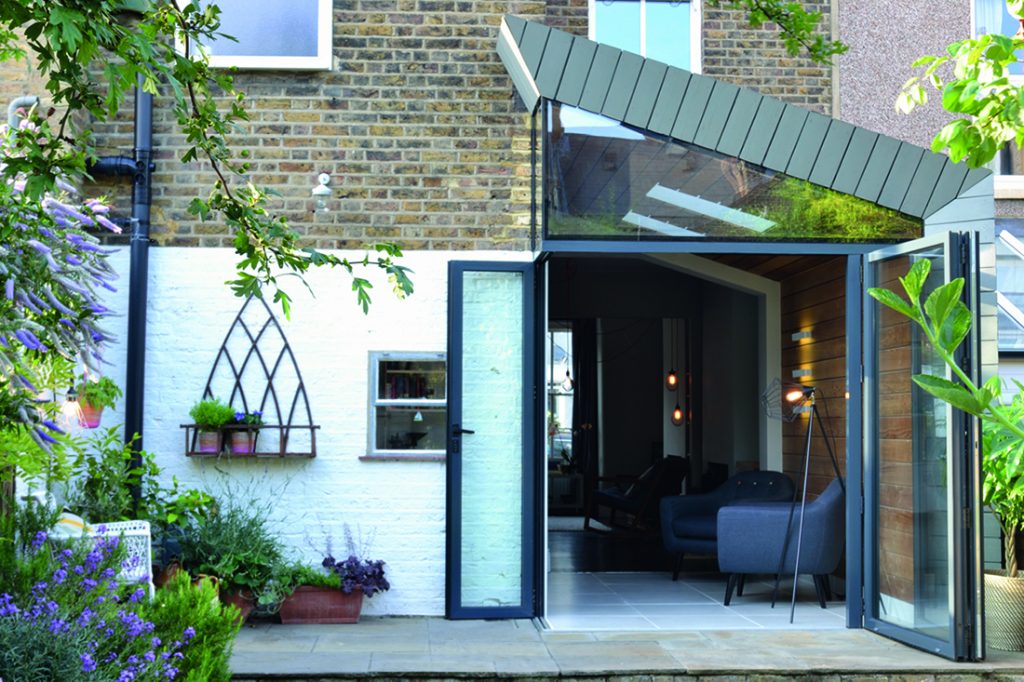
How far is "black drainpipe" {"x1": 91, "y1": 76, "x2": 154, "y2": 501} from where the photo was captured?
7.14m

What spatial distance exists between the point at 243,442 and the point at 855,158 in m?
3.77

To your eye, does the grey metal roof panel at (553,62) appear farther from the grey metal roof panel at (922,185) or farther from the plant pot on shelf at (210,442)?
the plant pot on shelf at (210,442)

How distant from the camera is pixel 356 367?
288 inches

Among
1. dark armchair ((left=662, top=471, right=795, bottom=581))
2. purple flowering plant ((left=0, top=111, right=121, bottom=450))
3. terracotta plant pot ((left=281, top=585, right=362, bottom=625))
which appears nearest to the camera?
purple flowering plant ((left=0, top=111, right=121, bottom=450))

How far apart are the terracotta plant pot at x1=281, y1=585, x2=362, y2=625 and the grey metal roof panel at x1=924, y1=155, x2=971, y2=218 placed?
3848 millimetres

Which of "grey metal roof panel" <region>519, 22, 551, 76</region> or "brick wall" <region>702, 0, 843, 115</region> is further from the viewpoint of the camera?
"brick wall" <region>702, 0, 843, 115</region>

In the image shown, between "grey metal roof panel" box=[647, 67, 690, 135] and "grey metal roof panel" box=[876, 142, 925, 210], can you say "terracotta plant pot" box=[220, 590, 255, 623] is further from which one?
"grey metal roof panel" box=[876, 142, 925, 210]

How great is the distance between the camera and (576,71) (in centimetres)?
659

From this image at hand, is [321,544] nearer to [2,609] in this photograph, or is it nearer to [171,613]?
[171,613]

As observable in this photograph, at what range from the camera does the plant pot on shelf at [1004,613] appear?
6465mm

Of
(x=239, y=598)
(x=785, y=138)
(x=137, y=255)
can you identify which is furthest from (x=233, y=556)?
(x=785, y=138)

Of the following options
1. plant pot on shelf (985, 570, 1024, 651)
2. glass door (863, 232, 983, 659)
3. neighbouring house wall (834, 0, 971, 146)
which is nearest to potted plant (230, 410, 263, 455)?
glass door (863, 232, 983, 659)

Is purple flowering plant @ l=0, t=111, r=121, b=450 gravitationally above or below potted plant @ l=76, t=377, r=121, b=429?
above

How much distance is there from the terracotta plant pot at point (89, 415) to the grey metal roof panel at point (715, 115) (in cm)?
357
